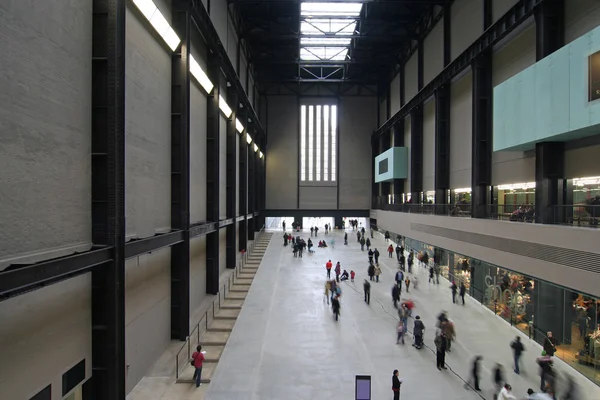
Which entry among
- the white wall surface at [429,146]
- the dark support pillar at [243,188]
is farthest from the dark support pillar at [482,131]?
the dark support pillar at [243,188]

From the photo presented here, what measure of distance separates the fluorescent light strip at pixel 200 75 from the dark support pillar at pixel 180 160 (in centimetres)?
255

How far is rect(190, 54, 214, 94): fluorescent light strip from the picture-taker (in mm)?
17250

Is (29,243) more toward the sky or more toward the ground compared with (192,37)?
more toward the ground

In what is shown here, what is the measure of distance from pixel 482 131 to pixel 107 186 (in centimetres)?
1900

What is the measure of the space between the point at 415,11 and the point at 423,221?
61.8ft

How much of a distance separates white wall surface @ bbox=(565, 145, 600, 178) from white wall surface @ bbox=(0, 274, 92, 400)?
1575cm

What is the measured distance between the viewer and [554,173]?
→ 13531mm

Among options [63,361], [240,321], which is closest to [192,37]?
[240,321]

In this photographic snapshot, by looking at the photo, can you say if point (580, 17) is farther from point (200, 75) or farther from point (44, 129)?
point (44, 129)

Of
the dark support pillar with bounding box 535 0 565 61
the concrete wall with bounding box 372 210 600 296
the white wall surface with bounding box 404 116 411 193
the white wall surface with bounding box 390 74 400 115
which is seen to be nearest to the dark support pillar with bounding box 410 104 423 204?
the white wall surface with bounding box 404 116 411 193

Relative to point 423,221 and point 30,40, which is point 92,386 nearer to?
point 30,40

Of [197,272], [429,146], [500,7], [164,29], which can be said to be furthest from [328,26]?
[197,272]

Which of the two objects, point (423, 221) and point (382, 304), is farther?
point (423, 221)

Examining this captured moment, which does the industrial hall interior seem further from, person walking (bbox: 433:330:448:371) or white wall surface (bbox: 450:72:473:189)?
white wall surface (bbox: 450:72:473:189)
